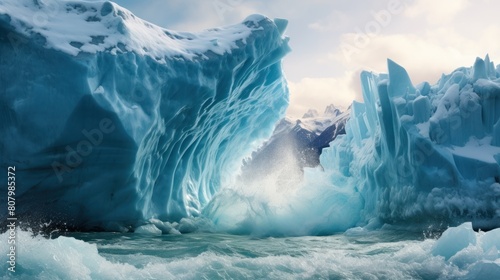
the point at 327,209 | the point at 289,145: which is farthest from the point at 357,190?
the point at 289,145

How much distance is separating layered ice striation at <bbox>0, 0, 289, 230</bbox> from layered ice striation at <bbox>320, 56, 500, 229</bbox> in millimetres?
4447

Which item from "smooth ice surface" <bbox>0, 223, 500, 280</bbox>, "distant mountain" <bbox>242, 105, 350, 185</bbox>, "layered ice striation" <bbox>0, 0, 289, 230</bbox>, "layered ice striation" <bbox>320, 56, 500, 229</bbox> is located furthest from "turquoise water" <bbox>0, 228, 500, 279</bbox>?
"distant mountain" <bbox>242, 105, 350, 185</bbox>

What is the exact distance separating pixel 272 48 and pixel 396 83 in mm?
3795

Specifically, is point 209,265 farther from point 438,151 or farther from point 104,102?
point 438,151

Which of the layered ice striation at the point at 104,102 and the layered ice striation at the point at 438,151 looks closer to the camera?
the layered ice striation at the point at 104,102

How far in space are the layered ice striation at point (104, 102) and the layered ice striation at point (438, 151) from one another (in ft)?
14.6

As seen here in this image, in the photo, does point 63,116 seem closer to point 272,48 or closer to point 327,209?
point 272,48

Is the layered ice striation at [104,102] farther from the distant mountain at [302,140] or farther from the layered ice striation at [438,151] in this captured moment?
the distant mountain at [302,140]

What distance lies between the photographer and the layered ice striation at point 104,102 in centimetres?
879

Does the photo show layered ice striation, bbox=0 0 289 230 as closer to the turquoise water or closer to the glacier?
the glacier

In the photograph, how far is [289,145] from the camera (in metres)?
44.9

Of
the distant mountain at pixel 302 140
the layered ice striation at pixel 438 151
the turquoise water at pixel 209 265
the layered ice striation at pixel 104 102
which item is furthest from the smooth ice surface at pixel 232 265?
the distant mountain at pixel 302 140

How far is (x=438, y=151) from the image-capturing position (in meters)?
11.0

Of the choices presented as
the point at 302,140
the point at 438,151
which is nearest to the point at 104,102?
the point at 438,151
